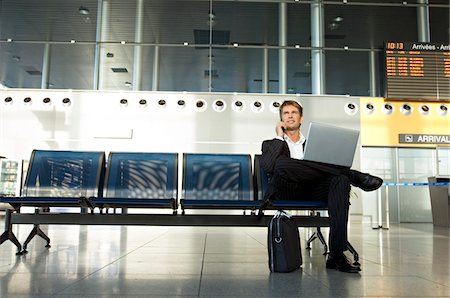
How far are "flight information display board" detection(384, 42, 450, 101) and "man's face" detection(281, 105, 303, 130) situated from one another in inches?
266

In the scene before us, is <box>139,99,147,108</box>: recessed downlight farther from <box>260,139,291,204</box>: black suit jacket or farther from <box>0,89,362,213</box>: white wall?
<box>260,139,291,204</box>: black suit jacket

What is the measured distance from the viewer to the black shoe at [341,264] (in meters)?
2.91

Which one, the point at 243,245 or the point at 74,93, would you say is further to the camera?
the point at 74,93

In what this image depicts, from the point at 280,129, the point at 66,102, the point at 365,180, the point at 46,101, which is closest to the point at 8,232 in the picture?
the point at 280,129

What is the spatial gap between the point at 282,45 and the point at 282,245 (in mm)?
7661

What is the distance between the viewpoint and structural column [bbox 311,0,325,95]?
31.7 ft

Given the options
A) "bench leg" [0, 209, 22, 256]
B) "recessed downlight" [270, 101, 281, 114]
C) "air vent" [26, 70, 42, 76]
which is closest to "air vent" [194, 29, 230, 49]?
"recessed downlight" [270, 101, 281, 114]

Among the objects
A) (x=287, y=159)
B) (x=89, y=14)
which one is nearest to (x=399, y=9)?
(x=89, y=14)

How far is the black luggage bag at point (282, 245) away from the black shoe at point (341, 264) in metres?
0.23

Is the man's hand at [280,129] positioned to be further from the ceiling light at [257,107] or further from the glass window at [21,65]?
the glass window at [21,65]

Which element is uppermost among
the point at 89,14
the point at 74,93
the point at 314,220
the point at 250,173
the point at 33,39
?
the point at 89,14

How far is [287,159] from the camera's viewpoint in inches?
121

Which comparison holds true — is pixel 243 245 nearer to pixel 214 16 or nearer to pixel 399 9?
pixel 214 16

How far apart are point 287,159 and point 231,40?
24.2 ft
